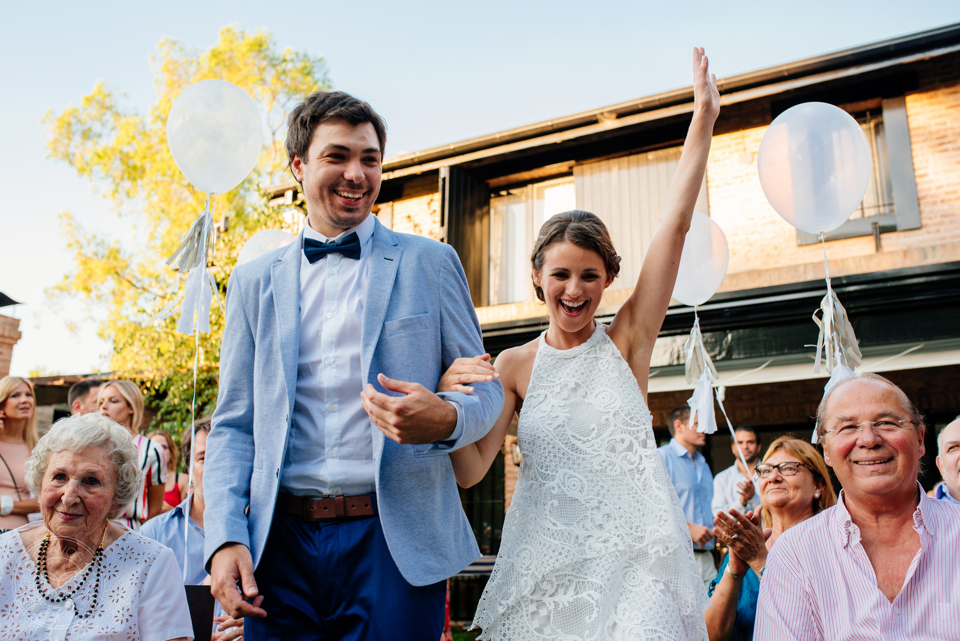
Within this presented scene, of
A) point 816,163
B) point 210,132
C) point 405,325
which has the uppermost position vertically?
point 210,132

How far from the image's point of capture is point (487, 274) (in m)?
11.3

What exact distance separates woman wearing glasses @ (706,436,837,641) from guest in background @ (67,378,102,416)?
453 cm

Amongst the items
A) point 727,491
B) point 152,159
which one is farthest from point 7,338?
point 727,491

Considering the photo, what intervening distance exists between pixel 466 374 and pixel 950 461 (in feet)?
9.51

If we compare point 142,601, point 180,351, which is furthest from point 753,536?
point 180,351

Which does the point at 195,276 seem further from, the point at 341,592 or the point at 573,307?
the point at 341,592

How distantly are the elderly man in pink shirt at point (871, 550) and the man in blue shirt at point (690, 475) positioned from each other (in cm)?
420

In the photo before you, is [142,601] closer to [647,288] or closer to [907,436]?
[647,288]

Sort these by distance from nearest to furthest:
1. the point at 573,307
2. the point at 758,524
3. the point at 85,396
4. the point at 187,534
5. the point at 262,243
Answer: the point at 573,307, the point at 758,524, the point at 187,534, the point at 85,396, the point at 262,243

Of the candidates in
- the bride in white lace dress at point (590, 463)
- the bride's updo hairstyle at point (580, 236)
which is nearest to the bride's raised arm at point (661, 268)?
the bride in white lace dress at point (590, 463)

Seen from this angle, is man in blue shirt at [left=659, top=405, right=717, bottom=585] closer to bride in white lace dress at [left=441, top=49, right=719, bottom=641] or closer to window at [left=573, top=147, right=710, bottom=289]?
window at [left=573, top=147, right=710, bottom=289]

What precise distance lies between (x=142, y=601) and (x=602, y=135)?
9037 millimetres

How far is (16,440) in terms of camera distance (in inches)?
180

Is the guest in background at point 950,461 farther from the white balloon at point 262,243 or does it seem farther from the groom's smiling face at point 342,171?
the white balloon at point 262,243
